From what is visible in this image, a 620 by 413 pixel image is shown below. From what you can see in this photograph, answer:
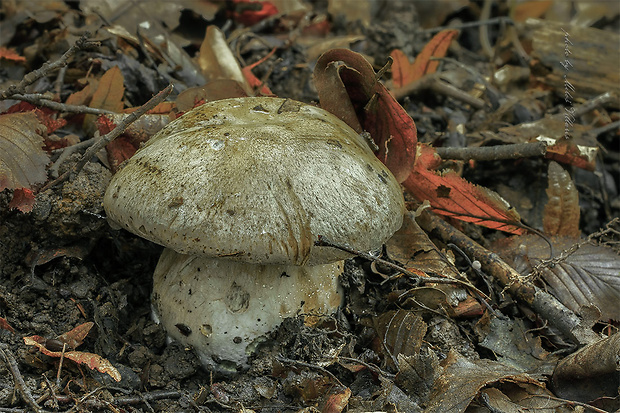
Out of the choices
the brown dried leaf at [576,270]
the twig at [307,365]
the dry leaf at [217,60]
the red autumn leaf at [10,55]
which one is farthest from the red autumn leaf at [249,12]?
the twig at [307,365]

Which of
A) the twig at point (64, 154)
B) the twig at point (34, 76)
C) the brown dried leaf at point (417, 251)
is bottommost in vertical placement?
the brown dried leaf at point (417, 251)

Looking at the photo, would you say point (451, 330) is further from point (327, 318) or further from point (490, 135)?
point (490, 135)

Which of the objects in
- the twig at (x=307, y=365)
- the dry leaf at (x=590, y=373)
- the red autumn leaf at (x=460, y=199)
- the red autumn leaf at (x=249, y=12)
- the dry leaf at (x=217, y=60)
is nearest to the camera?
the dry leaf at (x=590, y=373)

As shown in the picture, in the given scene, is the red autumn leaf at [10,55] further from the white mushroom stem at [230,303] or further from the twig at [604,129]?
the twig at [604,129]

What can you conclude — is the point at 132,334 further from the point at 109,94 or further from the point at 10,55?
the point at 10,55

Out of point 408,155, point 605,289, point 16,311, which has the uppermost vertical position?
point 408,155

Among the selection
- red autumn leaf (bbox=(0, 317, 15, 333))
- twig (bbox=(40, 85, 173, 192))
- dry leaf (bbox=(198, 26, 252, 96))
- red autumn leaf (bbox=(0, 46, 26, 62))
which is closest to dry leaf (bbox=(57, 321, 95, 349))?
red autumn leaf (bbox=(0, 317, 15, 333))

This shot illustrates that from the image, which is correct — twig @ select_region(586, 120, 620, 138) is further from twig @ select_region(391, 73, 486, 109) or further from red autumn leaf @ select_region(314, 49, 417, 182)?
red autumn leaf @ select_region(314, 49, 417, 182)

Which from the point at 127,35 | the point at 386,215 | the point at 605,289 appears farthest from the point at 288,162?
the point at 127,35
